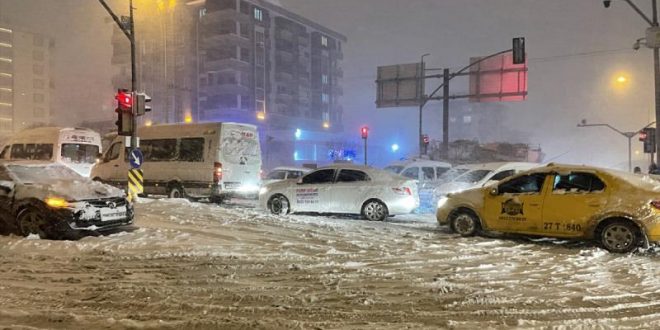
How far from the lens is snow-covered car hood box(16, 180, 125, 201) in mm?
9570

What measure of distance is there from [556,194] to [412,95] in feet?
77.4

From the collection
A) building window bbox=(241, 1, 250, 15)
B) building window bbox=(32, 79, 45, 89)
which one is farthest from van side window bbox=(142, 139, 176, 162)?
building window bbox=(32, 79, 45, 89)

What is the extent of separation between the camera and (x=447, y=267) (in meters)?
7.61

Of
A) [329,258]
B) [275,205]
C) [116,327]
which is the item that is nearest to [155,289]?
[116,327]

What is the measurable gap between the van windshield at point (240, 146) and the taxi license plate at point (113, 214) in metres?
6.25

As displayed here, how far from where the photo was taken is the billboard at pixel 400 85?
106 ft

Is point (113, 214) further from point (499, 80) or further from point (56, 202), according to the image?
point (499, 80)

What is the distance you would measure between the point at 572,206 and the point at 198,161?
37.1 ft

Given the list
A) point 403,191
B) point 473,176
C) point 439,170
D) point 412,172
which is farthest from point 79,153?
point 473,176

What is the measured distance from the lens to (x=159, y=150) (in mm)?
17594

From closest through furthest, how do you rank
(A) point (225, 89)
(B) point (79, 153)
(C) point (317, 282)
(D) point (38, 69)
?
(C) point (317, 282) < (B) point (79, 153) < (A) point (225, 89) < (D) point (38, 69)

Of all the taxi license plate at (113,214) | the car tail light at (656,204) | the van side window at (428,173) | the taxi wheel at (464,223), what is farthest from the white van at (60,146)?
the car tail light at (656,204)

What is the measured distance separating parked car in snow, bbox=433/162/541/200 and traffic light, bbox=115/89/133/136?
9078 mm

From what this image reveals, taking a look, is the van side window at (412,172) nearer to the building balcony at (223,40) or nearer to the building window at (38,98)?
the building balcony at (223,40)
